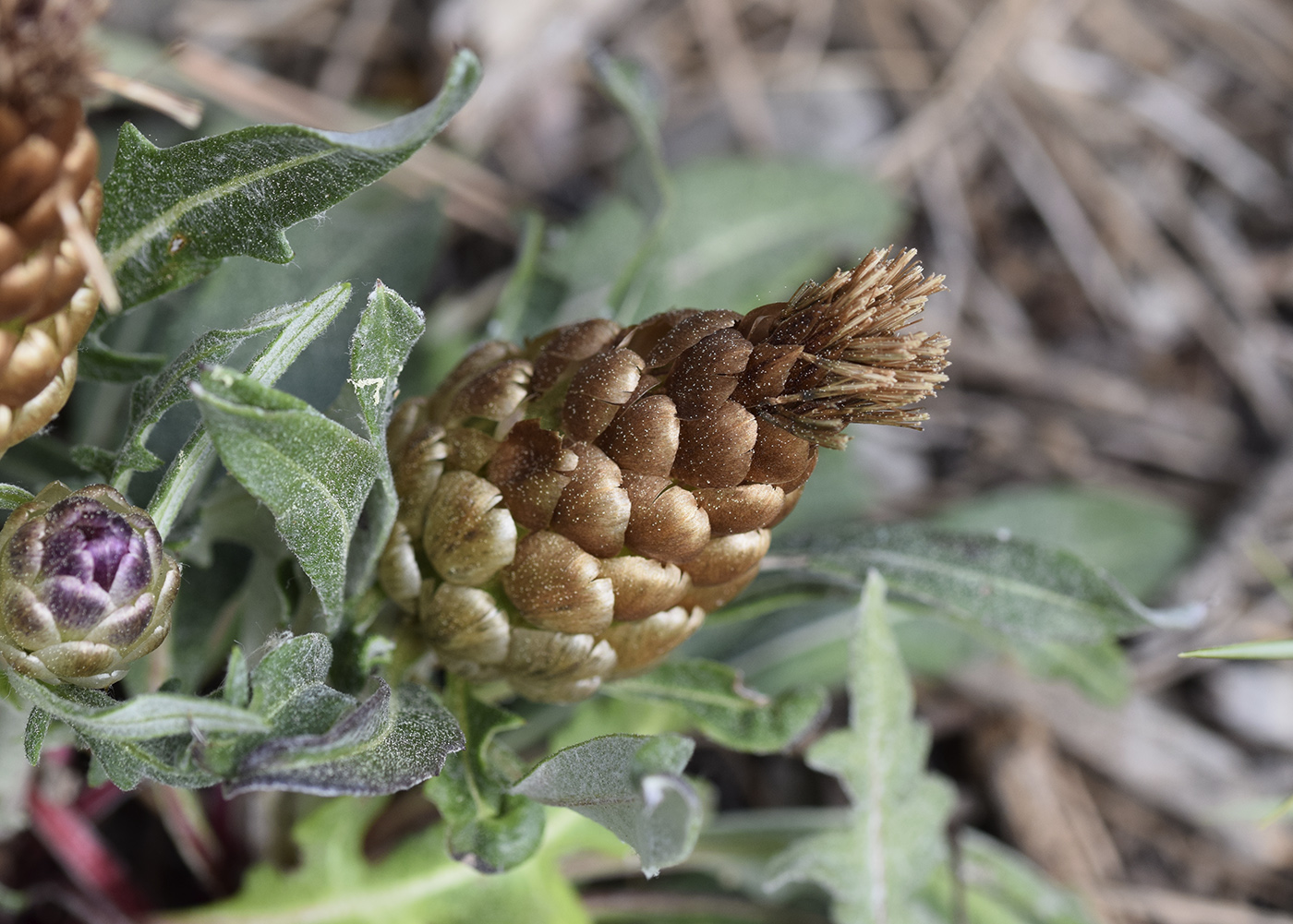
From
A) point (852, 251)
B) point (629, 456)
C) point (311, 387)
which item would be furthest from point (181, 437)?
point (852, 251)

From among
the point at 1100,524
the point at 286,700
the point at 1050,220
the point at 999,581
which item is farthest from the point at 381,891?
the point at 1050,220

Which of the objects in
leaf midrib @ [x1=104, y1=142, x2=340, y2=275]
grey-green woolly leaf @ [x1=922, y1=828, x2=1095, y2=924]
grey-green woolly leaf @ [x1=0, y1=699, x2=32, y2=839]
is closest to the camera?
leaf midrib @ [x1=104, y1=142, x2=340, y2=275]

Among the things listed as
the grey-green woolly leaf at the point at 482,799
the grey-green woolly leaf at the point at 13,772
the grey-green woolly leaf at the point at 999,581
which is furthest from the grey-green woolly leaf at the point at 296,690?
the grey-green woolly leaf at the point at 999,581

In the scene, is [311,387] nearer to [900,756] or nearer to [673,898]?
[900,756]

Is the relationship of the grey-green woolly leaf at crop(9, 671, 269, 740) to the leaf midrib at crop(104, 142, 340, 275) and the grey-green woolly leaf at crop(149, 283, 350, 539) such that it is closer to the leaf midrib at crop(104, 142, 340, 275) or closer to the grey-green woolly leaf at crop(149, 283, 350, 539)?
the grey-green woolly leaf at crop(149, 283, 350, 539)

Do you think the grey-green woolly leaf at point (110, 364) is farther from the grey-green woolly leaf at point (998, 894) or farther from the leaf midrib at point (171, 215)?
the grey-green woolly leaf at point (998, 894)

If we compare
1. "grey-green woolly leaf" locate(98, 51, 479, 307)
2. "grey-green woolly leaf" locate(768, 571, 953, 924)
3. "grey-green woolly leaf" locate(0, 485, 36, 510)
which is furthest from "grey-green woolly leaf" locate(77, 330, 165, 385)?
"grey-green woolly leaf" locate(768, 571, 953, 924)

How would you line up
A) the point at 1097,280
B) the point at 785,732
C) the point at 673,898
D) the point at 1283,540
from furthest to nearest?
1. the point at 1097,280
2. the point at 1283,540
3. the point at 673,898
4. the point at 785,732
